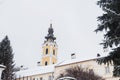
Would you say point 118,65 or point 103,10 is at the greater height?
point 103,10

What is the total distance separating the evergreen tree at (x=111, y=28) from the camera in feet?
42.3

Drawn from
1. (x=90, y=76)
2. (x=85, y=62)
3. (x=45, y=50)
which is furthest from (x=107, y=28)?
(x=45, y=50)

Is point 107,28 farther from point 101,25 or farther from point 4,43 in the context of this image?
point 4,43

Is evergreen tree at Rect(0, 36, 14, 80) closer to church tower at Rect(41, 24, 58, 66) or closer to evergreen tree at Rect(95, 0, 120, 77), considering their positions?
evergreen tree at Rect(95, 0, 120, 77)

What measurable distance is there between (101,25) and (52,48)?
84.9m

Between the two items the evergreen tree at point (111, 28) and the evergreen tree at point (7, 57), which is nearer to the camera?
the evergreen tree at point (111, 28)

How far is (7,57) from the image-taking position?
5131cm

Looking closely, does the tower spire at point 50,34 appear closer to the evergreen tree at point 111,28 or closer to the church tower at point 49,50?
the church tower at point 49,50

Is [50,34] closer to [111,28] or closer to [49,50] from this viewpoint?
[49,50]

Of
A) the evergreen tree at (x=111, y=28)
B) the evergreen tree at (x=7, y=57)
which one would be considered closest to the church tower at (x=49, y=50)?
the evergreen tree at (x=7, y=57)

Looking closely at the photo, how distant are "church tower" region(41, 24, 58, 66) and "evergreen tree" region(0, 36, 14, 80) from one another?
1600 inches

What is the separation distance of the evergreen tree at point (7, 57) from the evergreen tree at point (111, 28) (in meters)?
35.6

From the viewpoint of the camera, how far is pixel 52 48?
322 feet

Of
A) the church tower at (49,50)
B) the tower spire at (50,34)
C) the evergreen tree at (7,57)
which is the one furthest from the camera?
the tower spire at (50,34)
